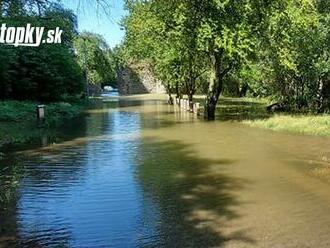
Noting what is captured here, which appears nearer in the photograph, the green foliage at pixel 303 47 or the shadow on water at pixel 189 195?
the shadow on water at pixel 189 195

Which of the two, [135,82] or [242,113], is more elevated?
[135,82]

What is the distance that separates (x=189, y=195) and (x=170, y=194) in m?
0.38

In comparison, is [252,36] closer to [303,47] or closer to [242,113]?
[303,47]

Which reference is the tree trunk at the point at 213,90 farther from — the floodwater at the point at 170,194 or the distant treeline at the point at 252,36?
the floodwater at the point at 170,194

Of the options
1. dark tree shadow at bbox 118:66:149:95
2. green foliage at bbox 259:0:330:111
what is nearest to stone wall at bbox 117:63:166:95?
dark tree shadow at bbox 118:66:149:95

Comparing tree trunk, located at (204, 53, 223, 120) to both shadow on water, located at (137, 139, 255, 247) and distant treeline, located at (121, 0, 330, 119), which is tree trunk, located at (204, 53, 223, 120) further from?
shadow on water, located at (137, 139, 255, 247)

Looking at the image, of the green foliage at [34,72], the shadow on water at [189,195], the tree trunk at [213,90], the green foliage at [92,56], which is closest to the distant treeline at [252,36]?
the tree trunk at [213,90]

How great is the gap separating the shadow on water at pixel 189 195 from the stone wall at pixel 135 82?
222ft

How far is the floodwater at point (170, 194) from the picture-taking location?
794 centimetres

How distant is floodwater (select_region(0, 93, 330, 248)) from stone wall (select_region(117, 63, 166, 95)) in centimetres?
6498

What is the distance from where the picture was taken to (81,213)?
Answer: 9289mm

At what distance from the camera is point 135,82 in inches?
3383

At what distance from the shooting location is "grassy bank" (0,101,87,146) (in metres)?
20.1

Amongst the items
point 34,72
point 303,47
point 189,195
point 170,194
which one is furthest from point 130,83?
point 189,195
